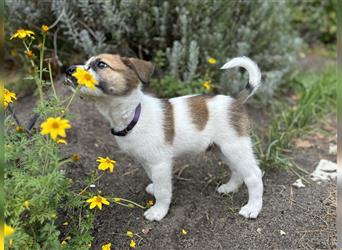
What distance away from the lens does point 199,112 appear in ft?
9.55

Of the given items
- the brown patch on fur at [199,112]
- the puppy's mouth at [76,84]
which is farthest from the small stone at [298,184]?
the puppy's mouth at [76,84]

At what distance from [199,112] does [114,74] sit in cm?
70

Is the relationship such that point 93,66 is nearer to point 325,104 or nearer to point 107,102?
point 107,102

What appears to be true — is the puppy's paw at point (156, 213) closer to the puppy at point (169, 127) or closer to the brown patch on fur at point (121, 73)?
the puppy at point (169, 127)

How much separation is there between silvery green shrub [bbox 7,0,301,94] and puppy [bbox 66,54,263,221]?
3.76ft

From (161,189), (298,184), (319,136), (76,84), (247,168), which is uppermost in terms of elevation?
(76,84)

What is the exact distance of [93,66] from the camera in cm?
256

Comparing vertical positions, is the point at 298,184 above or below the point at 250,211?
below

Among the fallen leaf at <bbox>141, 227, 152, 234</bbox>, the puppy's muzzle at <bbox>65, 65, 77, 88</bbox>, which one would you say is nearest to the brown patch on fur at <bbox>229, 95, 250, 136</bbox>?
the fallen leaf at <bbox>141, 227, 152, 234</bbox>

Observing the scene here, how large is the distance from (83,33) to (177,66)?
0.97m

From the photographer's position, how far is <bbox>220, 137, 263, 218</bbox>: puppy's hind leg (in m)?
2.91

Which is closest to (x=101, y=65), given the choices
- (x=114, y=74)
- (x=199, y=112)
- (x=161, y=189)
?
(x=114, y=74)

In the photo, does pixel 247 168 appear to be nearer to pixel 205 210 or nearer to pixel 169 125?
pixel 205 210

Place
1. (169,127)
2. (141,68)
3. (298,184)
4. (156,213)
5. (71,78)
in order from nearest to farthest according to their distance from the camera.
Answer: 1. (71,78)
2. (141,68)
3. (169,127)
4. (156,213)
5. (298,184)
